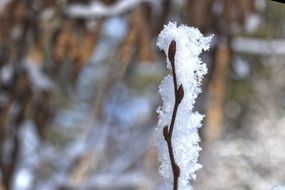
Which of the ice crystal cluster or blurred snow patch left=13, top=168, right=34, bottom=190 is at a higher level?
blurred snow patch left=13, top=168, right=34, bottom=190

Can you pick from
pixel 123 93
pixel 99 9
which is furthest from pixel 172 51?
pixel 123 93

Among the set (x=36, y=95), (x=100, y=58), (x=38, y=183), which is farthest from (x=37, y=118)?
(x=100, y=58)

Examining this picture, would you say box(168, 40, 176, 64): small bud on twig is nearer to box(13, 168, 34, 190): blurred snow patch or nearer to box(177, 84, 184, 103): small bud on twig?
box(177, 84, 184, 103): small bud on twig

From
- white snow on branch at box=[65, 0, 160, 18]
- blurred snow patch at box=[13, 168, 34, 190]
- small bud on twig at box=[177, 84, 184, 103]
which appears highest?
blurred snow patch at box=[13, 168, 34, 190]

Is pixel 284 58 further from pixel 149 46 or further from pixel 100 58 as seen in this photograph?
pixel 149 46

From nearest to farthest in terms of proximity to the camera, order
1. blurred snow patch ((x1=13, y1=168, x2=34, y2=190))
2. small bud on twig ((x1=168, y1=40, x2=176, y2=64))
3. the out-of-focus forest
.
Result: small bud on twig ((x1=168, y1=40, x2=176, y2=64)) → the out-of-focus forest → blurred snow patch ((x1=13, y1=168, x2=34, y2=190))

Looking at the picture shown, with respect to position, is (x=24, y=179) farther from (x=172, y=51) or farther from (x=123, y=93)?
(x=172, y=51)

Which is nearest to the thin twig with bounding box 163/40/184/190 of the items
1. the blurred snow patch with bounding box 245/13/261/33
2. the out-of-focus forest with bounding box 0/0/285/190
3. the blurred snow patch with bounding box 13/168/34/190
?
the out-of-focus forest with bounding box 0/0/285/190
